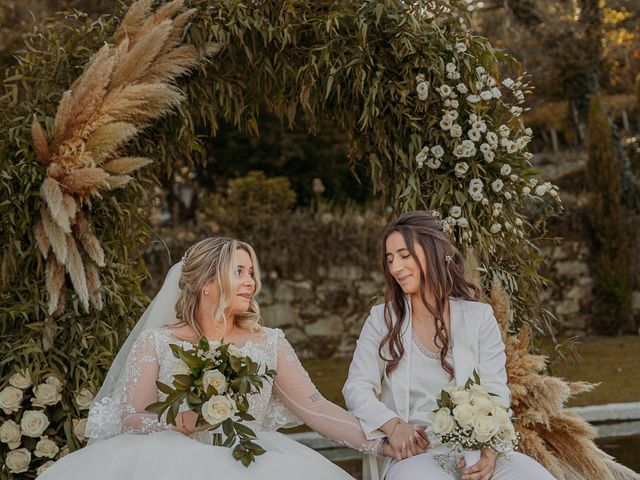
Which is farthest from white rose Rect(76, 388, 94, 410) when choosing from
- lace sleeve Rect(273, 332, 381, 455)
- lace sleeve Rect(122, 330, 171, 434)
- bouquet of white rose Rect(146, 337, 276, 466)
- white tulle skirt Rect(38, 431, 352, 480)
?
bouquet of white rose Rect(146, 337, 276, 466)

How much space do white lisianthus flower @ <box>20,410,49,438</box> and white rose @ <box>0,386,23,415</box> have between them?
84 millimetres

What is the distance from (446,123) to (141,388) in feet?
7.23

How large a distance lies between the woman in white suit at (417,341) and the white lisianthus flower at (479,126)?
1.07 meters

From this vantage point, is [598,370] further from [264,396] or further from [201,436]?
[201,436]

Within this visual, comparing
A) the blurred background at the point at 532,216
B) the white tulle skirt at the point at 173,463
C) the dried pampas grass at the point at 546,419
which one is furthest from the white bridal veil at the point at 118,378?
the blurred background at the point at 532,216

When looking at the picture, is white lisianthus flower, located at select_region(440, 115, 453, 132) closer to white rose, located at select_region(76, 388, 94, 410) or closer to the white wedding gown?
the white wedding gown

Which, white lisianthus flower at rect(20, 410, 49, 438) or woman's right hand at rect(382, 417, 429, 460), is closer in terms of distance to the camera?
woman's right hand at rect(382, 417, 429, 460)

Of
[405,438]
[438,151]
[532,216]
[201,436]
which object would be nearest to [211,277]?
[201,436]

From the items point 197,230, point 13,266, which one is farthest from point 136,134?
point 197,230

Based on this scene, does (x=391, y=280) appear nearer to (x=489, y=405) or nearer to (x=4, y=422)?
(x=489, y=405)

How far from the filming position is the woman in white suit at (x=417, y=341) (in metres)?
3.90

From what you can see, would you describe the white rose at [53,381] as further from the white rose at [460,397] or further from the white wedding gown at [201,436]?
the white rose at [460,397]

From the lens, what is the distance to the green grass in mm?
7707

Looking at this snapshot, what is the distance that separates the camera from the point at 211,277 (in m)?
4.05
